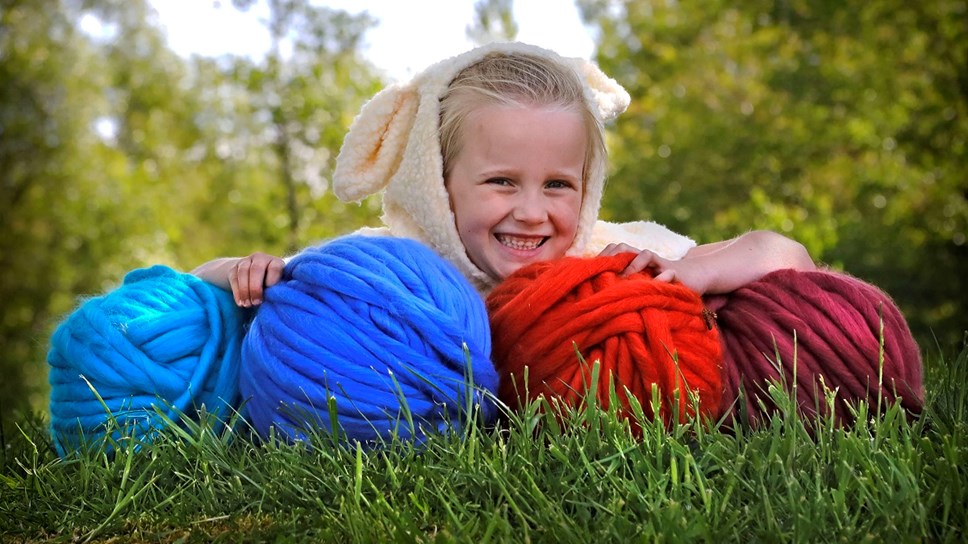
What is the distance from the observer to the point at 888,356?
2.45 metres

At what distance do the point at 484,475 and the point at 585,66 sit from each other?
1956 mm

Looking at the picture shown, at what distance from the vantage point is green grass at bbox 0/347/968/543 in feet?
5.56

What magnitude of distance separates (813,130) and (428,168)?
342 inches

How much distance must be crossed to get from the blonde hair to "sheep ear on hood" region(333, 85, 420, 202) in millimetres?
202

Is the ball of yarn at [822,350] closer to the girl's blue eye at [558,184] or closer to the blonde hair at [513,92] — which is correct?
the girl's blue eye at [558,184]

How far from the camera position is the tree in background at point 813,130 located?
9.26 metres

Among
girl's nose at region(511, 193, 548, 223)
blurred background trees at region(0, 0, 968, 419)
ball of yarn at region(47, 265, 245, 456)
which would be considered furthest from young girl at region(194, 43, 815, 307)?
blurred background trees at region(0, 0, 968, 419)

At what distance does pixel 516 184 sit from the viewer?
2.97m

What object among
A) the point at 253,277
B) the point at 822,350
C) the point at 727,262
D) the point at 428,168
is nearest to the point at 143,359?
the point at 253,277

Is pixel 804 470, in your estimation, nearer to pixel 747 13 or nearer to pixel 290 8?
pixel 290 8

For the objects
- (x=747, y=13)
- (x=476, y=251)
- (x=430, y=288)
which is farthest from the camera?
(x=747, y=13)

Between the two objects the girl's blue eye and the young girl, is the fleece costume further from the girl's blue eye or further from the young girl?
the girl's blue eye

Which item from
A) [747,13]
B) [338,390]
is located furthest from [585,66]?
[747,13]

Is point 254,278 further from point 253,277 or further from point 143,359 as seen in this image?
point 143,359
